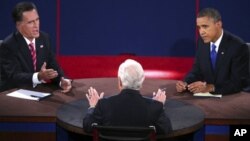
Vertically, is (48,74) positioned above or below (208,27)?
below

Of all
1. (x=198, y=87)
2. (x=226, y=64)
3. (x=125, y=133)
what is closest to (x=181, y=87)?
(x=198, y=87)

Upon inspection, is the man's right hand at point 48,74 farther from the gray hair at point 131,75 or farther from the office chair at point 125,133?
the office chair at point 125,133

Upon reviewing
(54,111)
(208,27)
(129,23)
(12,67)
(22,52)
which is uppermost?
(208,27)

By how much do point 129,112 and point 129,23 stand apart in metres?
3.02

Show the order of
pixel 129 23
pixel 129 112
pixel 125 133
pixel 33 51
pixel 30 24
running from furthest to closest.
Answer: pixel 129 23 → pixel 33 51 → pixel 30 24 → pixel 129 112 → pixel 125 133

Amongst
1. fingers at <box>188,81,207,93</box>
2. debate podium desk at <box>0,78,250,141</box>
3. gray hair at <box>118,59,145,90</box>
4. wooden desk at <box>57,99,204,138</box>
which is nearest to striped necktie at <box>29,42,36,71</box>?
debate podium desk at <box>0,78,250,141</box>

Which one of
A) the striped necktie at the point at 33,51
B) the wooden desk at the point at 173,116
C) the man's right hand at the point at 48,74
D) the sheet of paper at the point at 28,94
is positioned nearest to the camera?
the wooden desk at the point at 173,116

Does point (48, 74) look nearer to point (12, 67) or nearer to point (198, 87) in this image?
point (12, 67)

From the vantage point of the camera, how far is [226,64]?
146 inches

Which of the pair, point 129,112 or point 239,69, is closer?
point 129,112

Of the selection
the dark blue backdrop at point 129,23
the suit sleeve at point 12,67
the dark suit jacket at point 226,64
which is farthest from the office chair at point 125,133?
the dark blue backdrop at point 129,23

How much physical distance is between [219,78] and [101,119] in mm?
1559

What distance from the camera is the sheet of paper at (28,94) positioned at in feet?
10.7

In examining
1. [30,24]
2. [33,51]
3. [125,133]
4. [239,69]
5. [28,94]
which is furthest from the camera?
[33,51]
